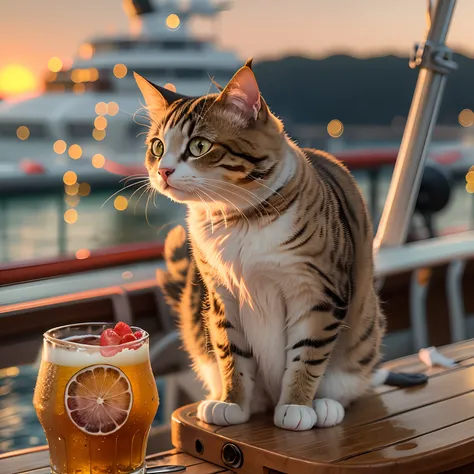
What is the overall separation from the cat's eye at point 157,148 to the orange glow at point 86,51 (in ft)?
39.1

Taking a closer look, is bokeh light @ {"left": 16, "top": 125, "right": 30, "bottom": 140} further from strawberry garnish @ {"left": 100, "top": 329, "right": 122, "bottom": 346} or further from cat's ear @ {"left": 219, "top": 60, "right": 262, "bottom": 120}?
strawberry garnish @ {"left": 100, "top": 329, "right": 122, "bottom": 346}

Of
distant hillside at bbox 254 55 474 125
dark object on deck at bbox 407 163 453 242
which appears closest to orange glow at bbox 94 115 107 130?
distant hillside at bbox 254 55 474 125

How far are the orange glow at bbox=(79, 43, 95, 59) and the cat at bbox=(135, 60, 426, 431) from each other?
11908 millimetres

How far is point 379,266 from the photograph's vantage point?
88.4 inches

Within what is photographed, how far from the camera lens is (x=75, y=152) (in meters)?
14.2

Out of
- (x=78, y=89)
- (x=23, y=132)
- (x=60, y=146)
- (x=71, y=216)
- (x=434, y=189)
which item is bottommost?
(x=71, y=216)

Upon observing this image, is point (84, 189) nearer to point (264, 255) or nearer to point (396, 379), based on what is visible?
point (396, 379)

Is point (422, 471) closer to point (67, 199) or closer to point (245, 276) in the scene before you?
point (245, 276)

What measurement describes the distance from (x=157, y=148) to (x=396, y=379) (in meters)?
0.60

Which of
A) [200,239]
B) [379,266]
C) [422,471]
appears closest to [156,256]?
[379,266]

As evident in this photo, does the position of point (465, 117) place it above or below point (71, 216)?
above

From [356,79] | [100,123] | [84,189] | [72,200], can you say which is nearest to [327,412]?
[356,79]

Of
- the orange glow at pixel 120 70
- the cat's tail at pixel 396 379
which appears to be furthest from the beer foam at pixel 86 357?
the orange glow at pixel 120 70

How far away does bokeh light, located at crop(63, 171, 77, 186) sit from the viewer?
9.88 meters
